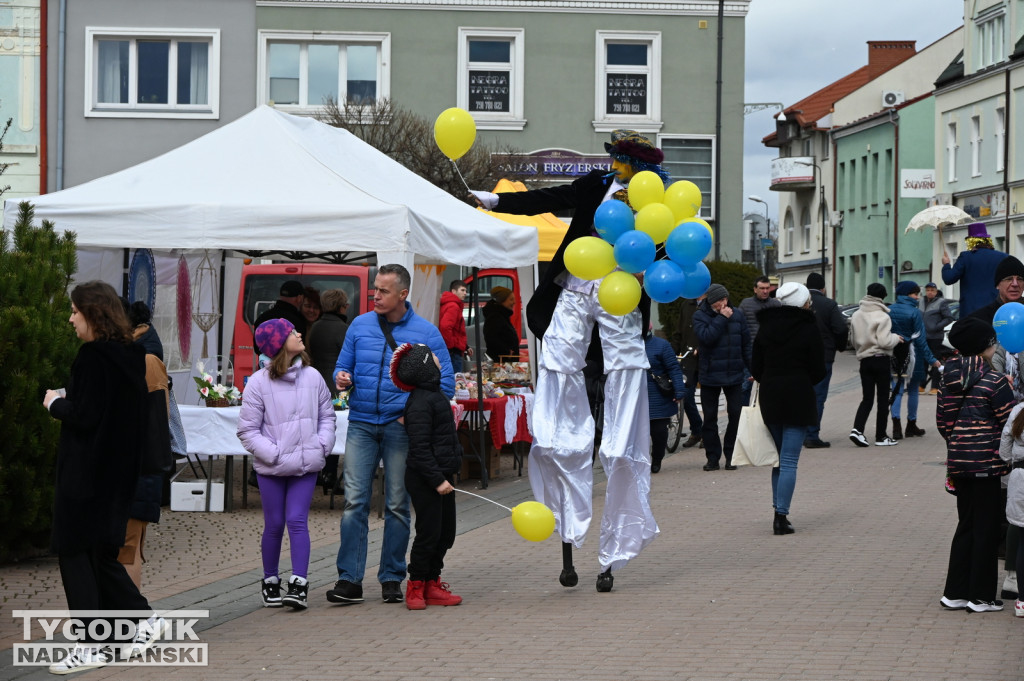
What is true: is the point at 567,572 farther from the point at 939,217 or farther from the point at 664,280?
the point at 939,217

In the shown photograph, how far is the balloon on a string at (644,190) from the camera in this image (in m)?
8.34

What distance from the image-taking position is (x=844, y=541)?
34.3ft

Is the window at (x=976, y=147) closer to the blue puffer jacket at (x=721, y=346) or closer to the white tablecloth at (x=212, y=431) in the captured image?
the blue puffer jacket at (x=721, y=346)

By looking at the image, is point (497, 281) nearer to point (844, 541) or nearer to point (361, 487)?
point (844, 541)

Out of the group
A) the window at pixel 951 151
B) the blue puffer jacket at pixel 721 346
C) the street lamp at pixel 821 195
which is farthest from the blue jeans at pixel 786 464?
the street lamp at pixel 821 195

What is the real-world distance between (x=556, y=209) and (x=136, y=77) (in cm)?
2497

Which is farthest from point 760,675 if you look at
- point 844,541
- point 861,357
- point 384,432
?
point 861,357

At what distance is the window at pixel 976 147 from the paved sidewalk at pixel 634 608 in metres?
37.1

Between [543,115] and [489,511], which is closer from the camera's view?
[489,511]

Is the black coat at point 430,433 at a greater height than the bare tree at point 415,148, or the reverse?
the bare tree at point 415,148

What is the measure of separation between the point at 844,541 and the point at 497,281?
21.6 metres

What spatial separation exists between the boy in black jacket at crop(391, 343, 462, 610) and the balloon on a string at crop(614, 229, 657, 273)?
1.19 metres

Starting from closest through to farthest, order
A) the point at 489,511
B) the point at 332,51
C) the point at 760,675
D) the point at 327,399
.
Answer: the point at 760,675, the point at 327,399, the point at 489,511, the point at 332,51

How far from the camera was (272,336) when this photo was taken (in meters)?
8.07
